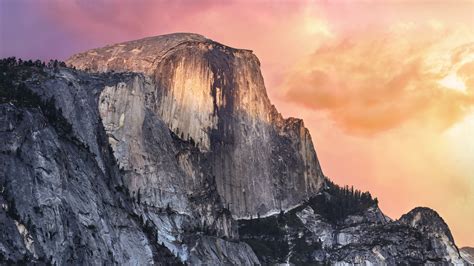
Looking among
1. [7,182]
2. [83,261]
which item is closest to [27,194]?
[7,182]

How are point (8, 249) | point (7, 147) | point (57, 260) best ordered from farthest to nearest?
point (7, 147) → point (57, 260) → point (8, 249)

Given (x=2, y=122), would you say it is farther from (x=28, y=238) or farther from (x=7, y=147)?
(x=28, y=238)

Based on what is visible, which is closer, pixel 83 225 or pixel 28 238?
pixel 28 238

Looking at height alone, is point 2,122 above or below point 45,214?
above

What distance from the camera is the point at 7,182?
612 ft

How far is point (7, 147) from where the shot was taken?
194875mm

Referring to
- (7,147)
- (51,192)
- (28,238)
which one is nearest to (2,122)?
(7,147)

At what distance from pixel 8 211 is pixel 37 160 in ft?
69.6

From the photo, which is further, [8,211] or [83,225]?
[83,225]

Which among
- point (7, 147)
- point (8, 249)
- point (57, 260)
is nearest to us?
point (8, 249)

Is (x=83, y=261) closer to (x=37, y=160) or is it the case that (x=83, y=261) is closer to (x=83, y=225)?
(x=83, y=225)

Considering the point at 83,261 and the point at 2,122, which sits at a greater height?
the point at 2,122

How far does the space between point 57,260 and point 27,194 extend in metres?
14.9

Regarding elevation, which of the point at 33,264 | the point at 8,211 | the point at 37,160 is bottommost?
the point at 33,264
